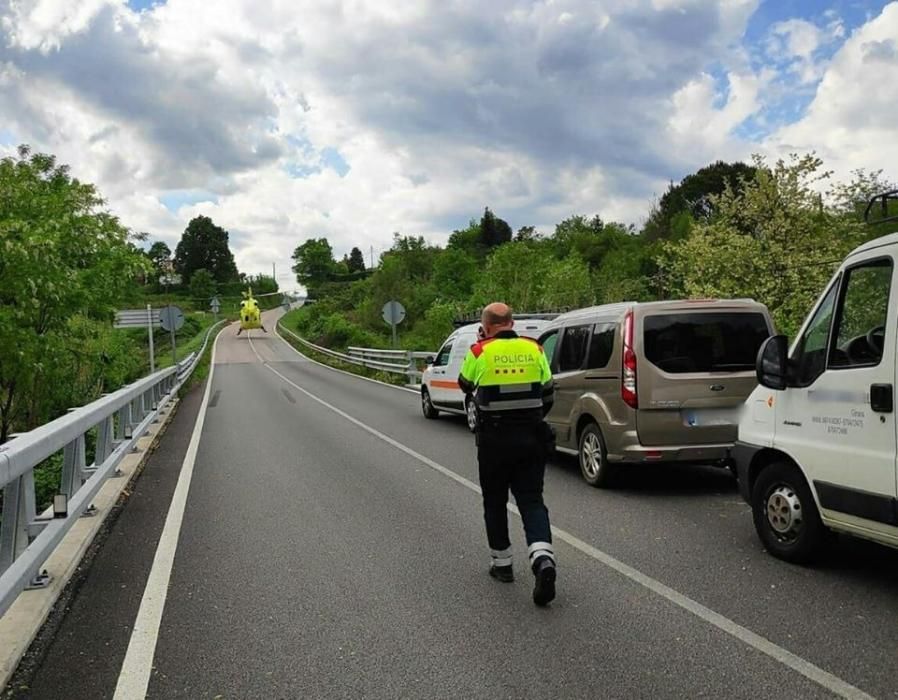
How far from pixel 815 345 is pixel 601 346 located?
3.22 metres

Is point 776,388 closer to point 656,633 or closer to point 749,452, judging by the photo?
point 749,452

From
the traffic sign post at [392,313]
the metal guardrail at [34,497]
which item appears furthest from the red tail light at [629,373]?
the traffic sign post at [392,313]

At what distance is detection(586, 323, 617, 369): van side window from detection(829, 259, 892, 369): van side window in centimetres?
315

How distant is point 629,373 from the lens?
25.7ft

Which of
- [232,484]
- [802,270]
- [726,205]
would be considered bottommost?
[232,484]

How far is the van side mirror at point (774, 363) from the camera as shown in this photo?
5.39 meters

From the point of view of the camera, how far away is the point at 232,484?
29.6ft

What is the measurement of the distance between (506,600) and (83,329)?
544 inches

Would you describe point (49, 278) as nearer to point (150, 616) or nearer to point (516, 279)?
point (150, 616)

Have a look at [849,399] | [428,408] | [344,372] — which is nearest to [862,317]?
[849,399]

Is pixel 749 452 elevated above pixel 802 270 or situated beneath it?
situated beneath

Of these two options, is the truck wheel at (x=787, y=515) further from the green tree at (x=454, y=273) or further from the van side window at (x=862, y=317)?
the green tree at (x=454, y=273)

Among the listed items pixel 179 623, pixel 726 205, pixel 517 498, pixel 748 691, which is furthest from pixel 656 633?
pixel 726 205

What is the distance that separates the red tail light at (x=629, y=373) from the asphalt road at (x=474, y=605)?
0.99 metres
